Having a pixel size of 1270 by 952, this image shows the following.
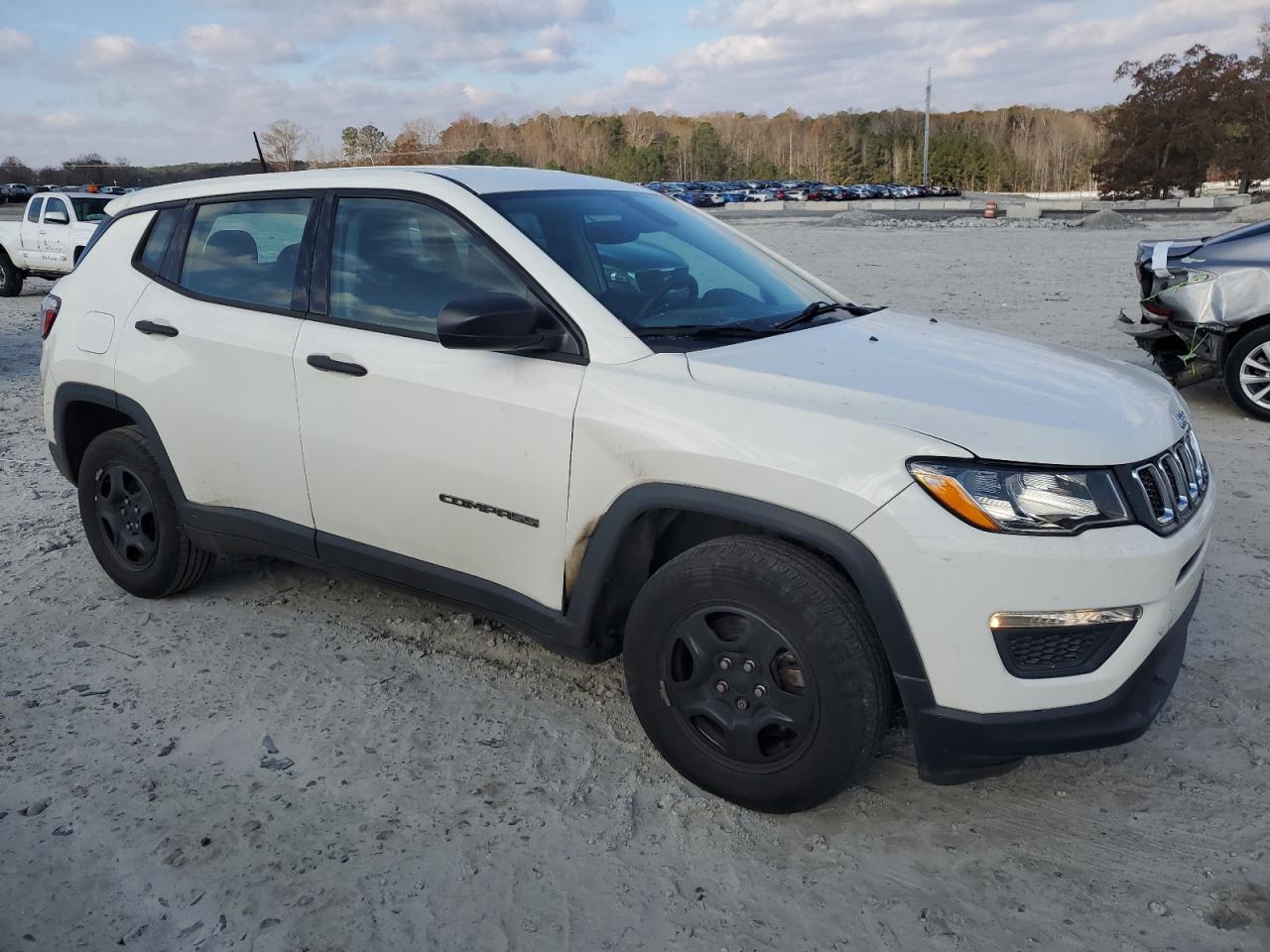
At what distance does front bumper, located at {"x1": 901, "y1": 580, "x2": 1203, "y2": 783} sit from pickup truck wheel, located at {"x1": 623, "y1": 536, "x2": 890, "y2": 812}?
0.13 metres

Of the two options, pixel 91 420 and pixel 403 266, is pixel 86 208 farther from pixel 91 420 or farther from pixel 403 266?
pixel 403 266

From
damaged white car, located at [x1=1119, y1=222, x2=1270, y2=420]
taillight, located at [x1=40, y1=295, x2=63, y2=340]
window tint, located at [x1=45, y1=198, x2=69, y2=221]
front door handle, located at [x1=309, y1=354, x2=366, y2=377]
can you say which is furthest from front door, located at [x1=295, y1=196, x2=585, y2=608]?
window tint, located at [x1=45, y1=198, x2=69, y2=221]

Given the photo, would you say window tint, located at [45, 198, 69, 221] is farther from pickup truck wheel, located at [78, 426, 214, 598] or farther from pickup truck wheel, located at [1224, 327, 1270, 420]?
pickup truck wheel, located at [1224, 327, 1270, 420]

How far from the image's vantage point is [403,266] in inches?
144

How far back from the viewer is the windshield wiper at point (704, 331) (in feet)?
10.7

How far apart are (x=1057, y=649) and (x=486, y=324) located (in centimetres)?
177

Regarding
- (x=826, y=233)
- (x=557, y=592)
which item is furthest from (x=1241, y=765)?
(x=826, y=233)

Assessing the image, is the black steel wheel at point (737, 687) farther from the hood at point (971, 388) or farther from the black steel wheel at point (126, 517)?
the black steel wheel at point (126, 517)

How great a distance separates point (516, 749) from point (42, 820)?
140cm

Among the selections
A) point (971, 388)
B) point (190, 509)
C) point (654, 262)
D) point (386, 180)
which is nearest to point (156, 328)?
point (190, 509)

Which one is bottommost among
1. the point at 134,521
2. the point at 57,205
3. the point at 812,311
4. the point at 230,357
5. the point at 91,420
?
the point at 134,521

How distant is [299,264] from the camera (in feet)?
12.7

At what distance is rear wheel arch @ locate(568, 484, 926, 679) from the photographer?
2.66m

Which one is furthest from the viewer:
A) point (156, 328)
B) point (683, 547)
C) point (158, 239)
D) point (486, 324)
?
point (158, 239)
